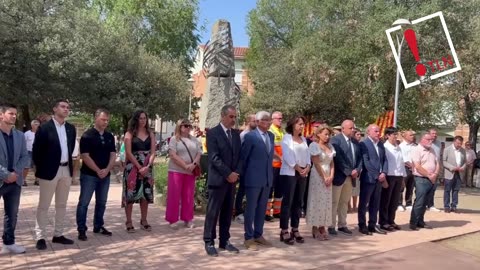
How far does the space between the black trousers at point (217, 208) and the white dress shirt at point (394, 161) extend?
3282 millimetres

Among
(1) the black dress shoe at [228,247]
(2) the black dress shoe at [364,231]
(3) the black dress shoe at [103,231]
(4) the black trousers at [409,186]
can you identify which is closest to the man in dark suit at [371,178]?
(2) the black dress shoe at [364,231]

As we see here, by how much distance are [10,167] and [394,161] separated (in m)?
5.86

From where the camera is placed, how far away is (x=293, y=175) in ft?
22.9

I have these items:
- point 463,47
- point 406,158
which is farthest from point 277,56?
point 406,158

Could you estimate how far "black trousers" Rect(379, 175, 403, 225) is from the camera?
843cm

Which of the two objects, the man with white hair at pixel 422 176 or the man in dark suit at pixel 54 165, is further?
the man with white hair at pixel 422 176

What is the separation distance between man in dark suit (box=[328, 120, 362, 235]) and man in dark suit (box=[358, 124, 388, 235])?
0.17 metres

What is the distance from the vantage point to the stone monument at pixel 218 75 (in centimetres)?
1016

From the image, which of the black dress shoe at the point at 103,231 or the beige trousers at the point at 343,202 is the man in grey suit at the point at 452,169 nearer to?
the beige trousers at the point at 343,202

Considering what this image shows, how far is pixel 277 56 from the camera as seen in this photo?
30.0 meters

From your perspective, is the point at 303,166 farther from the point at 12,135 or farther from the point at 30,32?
the point at 30,32

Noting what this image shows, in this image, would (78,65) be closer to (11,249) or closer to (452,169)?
(452,169)

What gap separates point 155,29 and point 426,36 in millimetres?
20011
